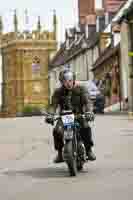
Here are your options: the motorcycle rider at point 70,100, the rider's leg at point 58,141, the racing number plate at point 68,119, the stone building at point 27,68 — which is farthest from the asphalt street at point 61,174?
the stone building at point 27,68

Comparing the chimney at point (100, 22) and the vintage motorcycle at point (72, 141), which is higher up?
the vintage motorcycle at point (72, 141)

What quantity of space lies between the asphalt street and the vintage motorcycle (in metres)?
0.21

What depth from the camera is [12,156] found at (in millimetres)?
17672

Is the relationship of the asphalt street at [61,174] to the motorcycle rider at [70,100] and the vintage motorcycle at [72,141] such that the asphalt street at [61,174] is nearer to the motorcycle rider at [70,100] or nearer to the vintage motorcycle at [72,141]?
the vintage motorcycle at [72,141]

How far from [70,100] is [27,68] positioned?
10809cm

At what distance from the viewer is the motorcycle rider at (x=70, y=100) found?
12.6 metres

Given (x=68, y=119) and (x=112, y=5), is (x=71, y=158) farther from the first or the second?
(x=112, y=5)

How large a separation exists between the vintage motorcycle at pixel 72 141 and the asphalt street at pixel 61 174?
21 cm

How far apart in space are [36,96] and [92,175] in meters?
106

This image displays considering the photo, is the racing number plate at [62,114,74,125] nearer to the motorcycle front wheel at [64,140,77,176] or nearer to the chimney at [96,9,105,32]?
the motorcycle front wheel at [64,140,77,176]

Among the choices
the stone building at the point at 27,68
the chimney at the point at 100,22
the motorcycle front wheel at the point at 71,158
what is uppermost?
the motorcycle front wheel at the point at 71,158

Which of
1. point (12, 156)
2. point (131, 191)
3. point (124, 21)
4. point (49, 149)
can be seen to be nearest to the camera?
point (131, 191)

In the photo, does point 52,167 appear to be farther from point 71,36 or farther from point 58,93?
point 71,36

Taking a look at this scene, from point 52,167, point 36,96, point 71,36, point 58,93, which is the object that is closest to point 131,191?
point 58,93
